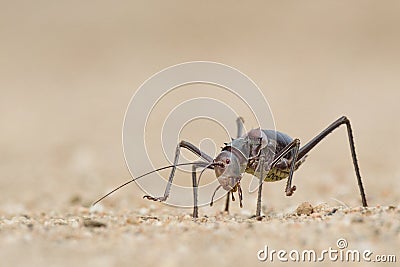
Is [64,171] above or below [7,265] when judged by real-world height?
above

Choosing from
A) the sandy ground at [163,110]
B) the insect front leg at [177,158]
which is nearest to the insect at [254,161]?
the insect front leg at [177,158]

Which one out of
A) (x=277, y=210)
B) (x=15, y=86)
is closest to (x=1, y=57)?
(x=15, y=86)

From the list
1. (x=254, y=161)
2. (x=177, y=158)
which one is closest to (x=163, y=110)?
(x=177, y=158)

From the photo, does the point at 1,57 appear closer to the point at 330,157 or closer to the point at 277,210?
the point at 330,157

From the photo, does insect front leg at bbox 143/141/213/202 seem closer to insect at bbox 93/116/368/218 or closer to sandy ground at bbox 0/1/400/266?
insect at bbox 93/116/368/218

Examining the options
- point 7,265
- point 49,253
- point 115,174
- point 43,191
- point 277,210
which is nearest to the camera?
point 7,265

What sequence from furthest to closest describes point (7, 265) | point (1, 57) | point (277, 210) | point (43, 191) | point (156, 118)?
point (1, 57)
point (156, 118)
point (43, 191)
point (277, 210)
point (7, 265)

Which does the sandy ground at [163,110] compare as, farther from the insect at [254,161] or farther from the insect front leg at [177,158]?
the insect at [254,161]

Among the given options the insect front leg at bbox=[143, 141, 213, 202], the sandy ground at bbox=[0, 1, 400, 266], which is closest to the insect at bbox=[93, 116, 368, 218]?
the insect front leg at bbox=[143, 141, 213, 202]

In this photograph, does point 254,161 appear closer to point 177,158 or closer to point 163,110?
point 177,158
